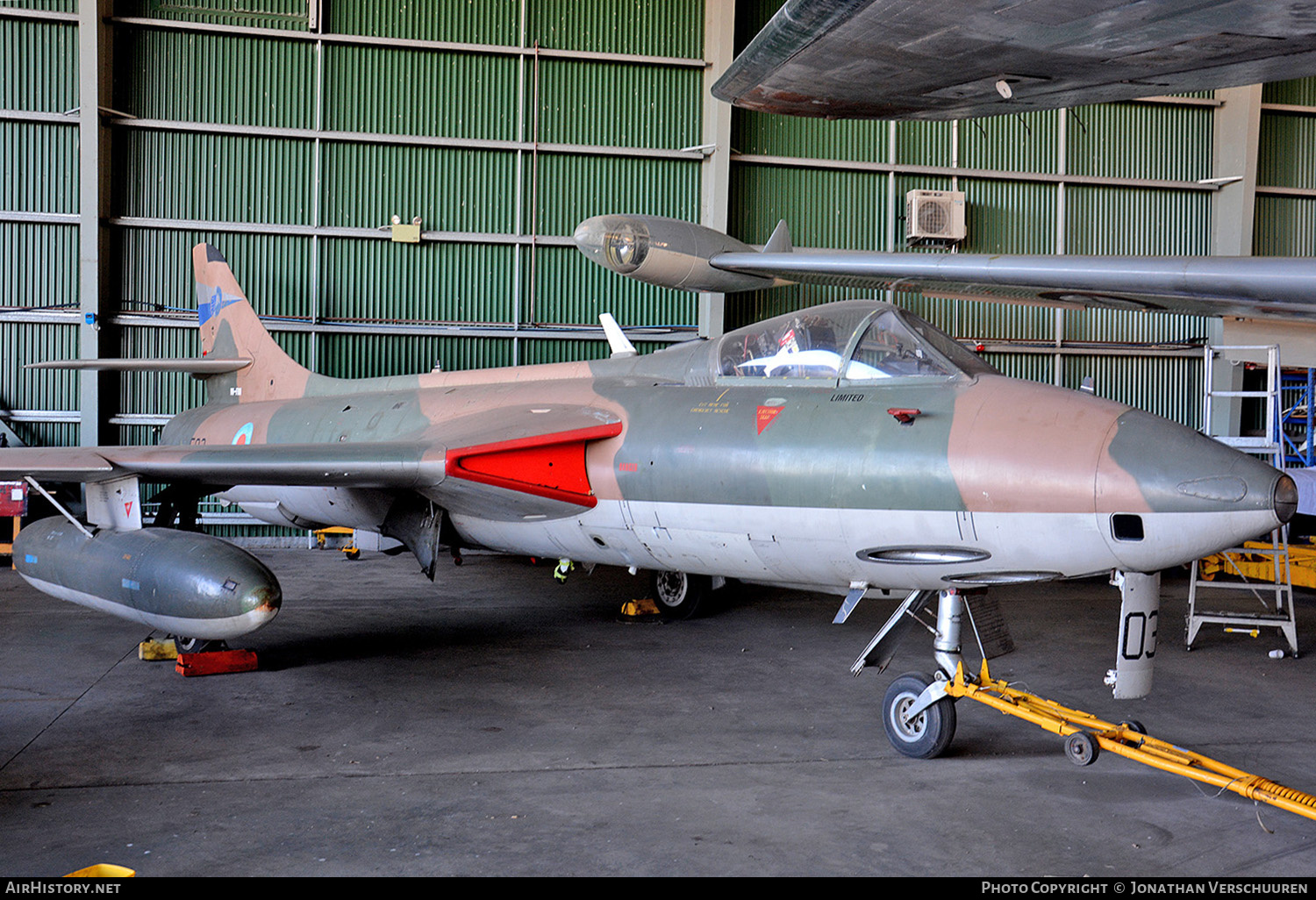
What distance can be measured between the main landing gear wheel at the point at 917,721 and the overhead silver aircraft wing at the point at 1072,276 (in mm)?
2149

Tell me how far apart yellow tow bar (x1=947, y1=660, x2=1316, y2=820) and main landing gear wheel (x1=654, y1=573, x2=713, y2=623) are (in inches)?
160

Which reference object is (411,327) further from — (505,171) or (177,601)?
(177,601)

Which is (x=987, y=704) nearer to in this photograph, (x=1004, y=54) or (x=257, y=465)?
(x=1004, y=54)

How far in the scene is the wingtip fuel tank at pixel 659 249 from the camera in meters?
8.20

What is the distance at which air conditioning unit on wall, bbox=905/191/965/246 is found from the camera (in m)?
13.9

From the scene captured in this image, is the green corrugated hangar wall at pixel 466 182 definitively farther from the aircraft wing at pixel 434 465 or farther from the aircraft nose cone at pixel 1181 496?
the aircraft nose cone at pixel 1181 496

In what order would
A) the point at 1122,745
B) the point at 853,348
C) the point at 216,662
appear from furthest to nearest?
the point at 216,662 → the point at 853,348 → the point at 1122,745

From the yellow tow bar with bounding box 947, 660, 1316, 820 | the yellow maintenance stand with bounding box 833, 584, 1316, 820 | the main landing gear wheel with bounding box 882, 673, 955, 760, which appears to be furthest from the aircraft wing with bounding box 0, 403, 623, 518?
the yellow tow bar with bounding box 947, 660, 1316, 820

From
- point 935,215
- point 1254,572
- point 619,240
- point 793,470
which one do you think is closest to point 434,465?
point 793,470

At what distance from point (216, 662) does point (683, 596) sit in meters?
3.98

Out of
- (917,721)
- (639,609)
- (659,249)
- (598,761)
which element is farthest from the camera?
(639,609)

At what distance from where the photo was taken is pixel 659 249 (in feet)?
26.9

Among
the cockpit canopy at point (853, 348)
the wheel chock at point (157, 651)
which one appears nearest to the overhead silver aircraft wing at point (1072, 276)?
the cockpit canopy at point (853, 348)

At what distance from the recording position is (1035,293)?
589 centimetres
